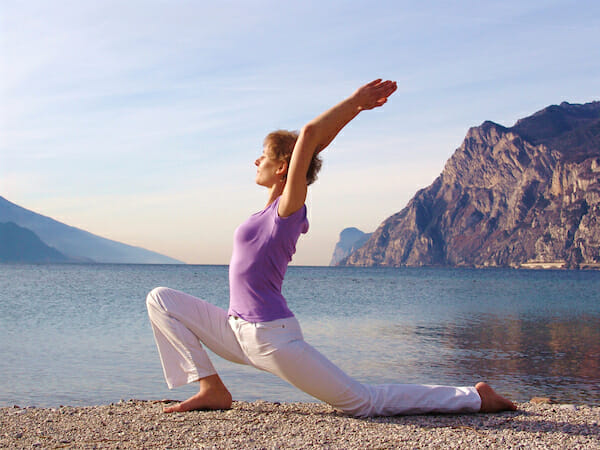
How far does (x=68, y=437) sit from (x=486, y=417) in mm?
3577

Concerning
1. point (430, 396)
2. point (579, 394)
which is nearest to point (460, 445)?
point (430, 396)

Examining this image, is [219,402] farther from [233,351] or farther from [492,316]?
[492,316]

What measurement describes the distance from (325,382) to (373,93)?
7.65 feet

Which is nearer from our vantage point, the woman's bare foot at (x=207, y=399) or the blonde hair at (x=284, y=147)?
the blonde hair at (x=284, y=147)

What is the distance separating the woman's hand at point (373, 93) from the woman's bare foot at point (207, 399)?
2.83m

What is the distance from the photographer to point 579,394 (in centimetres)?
1027

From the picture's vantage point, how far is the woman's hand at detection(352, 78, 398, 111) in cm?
450

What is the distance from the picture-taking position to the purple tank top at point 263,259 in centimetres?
473

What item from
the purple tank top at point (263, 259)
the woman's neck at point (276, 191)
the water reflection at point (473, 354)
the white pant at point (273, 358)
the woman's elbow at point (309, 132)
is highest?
the woman's elbow at point (309, 132)

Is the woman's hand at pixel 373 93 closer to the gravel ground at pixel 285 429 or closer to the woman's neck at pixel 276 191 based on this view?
the woman's neck at pixel 276 191

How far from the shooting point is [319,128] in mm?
4492

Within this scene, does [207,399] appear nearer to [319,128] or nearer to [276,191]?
[276,191]

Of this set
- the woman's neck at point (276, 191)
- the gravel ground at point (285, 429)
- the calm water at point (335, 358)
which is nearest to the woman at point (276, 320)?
the woman's neck at point (276, 191)

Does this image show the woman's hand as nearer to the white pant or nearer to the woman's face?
the woman's face
